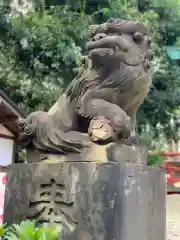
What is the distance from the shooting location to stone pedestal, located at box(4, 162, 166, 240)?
10.3ft

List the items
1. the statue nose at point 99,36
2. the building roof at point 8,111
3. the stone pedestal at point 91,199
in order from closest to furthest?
the stone pedestal at point 91,199, the statue nose at point 99,36, the building roof at point 8,111

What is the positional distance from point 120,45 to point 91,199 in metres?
1.34

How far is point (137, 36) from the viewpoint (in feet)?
11.9

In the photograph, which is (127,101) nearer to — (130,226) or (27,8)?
(130,226)

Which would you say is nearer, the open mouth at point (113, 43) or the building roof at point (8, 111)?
the open mouth at point (113, 43)

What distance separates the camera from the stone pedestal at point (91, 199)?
314 centimetres

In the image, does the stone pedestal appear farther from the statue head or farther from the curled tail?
the statue head

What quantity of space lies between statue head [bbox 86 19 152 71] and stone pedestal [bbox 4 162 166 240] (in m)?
0.92

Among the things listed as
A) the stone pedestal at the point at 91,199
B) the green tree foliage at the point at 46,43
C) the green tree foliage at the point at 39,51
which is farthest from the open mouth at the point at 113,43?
the green tree foliage at the point at 39,51

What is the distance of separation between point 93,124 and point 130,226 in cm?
86

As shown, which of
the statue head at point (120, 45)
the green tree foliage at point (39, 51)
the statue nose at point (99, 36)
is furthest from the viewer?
the green tree foliage at point (39, 51)

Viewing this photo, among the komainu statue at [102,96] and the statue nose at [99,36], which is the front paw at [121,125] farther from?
the statue nose at [99,36]

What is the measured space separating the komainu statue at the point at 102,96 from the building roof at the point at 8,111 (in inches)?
135

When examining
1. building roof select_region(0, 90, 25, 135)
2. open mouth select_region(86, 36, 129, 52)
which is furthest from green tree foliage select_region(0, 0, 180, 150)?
open mouth select_region(86, 36, 129, 52)
